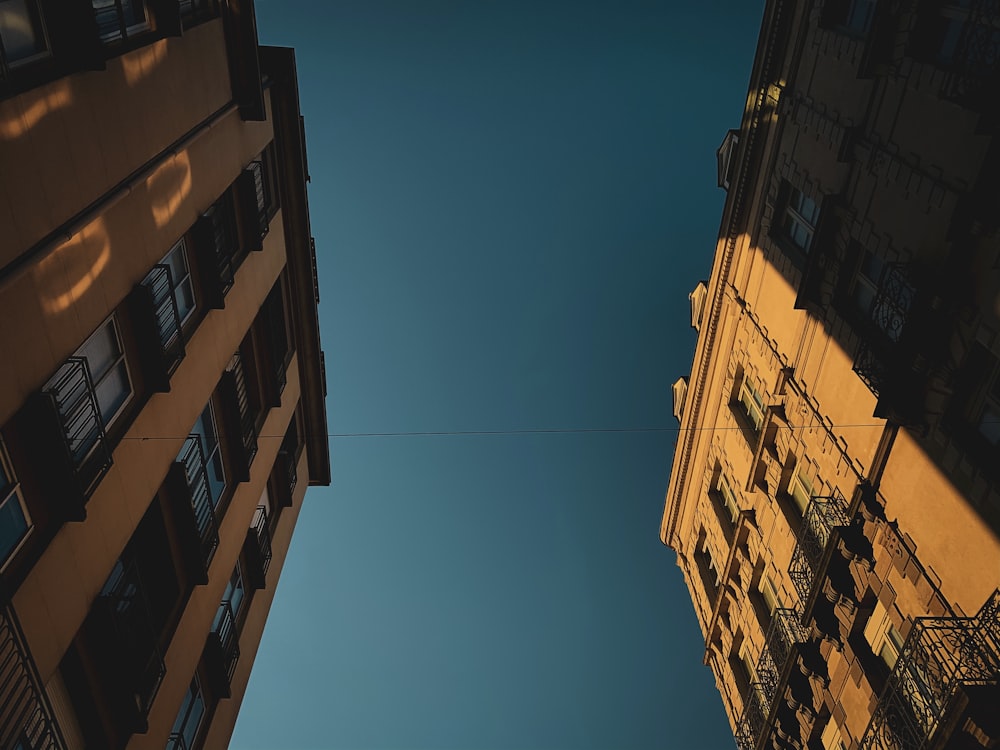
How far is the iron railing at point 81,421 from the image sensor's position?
9.74 m

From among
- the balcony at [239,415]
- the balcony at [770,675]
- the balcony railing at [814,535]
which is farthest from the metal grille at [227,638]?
the balcony railing at [814,535]

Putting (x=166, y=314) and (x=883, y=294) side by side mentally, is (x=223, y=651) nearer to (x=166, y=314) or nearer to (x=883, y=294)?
(x=166, y=314)

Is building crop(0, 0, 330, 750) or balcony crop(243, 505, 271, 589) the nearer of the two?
building crop(0, 0, 330, 750)

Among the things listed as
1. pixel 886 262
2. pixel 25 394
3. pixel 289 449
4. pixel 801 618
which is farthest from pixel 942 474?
pixel 289 449

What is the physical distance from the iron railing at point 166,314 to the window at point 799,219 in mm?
13763

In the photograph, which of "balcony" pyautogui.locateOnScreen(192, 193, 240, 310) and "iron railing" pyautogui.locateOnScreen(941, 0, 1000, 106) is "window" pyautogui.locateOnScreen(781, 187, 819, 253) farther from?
"balcony" pyautogui.locateOnScreen(192, 193, 240, 310)

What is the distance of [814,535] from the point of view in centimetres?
1545

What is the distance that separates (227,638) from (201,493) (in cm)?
447

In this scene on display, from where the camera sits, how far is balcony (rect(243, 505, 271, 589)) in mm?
19328

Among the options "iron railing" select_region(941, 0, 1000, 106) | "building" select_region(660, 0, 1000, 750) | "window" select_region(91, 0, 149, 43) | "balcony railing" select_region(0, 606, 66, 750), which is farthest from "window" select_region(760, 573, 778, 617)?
"window" select_region(91, 0, 149, 43)

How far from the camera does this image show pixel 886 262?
12.5 metres

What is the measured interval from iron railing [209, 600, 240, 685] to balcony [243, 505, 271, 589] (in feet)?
4.89

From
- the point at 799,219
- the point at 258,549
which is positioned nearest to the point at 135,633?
the point at 258,549

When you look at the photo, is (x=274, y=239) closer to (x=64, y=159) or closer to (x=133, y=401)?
(x=133, y=401)
